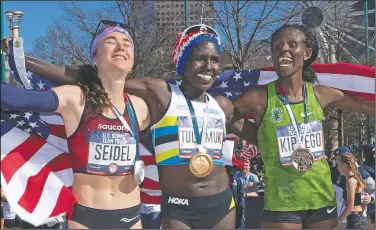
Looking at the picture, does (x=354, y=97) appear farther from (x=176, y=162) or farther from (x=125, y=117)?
(x=125, y=117)

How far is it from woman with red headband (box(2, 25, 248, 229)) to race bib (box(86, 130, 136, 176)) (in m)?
0.35

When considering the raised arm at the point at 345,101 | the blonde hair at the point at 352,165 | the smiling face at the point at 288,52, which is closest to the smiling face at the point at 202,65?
the smiling face at the point at 288,52

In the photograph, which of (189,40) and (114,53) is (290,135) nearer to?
(189,40)

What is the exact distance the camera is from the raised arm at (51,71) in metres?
3.79

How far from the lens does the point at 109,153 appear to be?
353 centimetres

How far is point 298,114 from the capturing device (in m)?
4.11

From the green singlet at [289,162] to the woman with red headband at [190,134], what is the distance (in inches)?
16.0

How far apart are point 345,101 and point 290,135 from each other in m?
0.67

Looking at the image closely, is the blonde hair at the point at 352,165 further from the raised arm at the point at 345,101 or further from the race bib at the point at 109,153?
the race bib at the point at 109,153

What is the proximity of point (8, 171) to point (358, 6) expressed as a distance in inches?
447

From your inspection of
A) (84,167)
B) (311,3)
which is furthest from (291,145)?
(311,3)

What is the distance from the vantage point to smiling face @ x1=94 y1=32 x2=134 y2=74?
365 centimetres

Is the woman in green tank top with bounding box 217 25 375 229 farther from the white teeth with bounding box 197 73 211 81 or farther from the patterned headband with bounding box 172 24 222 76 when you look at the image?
the patterned headband with bounding box 172 24 222 76

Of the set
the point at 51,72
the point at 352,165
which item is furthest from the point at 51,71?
the point at 352,165
